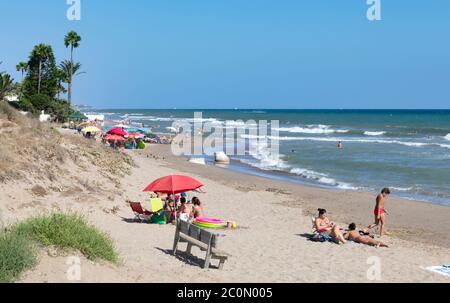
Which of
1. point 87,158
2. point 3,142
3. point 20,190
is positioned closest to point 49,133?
point 87,158

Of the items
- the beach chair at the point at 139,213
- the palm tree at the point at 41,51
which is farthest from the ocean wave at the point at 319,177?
the palm tree at the point at 41,51

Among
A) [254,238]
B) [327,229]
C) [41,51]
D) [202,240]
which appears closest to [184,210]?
[254,238]

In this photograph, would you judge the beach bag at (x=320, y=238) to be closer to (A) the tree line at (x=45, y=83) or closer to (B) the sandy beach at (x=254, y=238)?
(B) the sandy beach at (x=254, y=238)

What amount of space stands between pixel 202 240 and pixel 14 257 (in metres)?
3.26

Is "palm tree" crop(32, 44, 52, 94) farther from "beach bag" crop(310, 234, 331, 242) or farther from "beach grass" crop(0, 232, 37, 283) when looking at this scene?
"beach grass" crop(0, 232, 37, 283)

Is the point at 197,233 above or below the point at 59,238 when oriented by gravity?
below

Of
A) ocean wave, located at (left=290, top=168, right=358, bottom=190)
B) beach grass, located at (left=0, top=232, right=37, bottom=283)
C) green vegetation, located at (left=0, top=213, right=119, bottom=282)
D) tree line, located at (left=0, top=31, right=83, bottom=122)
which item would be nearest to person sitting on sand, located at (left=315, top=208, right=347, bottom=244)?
green vegetation, located at (left=0, top=213, right=119, bottom=282)

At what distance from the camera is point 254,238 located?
11781 millimetres

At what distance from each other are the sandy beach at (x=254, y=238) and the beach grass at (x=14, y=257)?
131 millimetres

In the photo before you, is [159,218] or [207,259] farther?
[159,218]

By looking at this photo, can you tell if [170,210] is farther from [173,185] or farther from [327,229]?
[327,229]

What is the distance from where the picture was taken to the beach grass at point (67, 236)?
24.9ft
